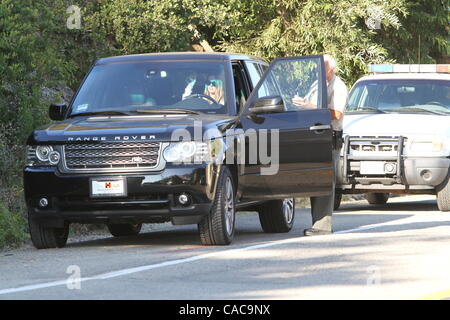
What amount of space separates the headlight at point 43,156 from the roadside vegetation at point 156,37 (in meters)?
1.14

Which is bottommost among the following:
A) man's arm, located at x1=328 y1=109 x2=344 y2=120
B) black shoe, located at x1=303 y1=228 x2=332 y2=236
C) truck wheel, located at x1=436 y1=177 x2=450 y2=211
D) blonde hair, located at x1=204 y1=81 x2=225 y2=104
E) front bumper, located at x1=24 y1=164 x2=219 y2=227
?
truck wheel, located at x1=436 y1=177 x2=450 y2=211

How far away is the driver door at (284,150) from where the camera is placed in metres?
12.5

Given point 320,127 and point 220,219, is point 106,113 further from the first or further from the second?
point 320,127

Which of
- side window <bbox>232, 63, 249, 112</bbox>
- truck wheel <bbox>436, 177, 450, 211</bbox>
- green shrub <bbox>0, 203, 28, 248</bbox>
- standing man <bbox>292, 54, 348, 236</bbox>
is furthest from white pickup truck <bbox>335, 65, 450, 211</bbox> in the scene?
green shrub <bbox>0, 203, 28, 248</bbox>

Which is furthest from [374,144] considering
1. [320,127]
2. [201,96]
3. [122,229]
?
[201,96]

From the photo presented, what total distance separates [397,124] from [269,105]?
19.4 feet

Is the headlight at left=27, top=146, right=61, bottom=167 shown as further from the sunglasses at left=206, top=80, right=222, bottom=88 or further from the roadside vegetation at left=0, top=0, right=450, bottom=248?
the sunglasses at left=206, top=80, right=222, bottom=88

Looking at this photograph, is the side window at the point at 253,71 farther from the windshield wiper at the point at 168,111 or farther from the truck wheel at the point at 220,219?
the truck wheel at the point at 220,219

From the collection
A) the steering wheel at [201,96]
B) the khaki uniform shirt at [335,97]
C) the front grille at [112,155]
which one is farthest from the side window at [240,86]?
the front grille at [112,155]

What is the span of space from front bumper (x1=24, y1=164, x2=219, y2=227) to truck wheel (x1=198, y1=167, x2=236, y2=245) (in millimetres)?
98

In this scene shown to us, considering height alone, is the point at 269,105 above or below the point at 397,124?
above

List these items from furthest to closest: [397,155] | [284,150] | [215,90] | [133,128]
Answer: [397,155], [215,90], [284,150], [133,128]

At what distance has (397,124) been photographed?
17859 mm

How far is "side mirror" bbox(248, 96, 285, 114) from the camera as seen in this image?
1227 cm
